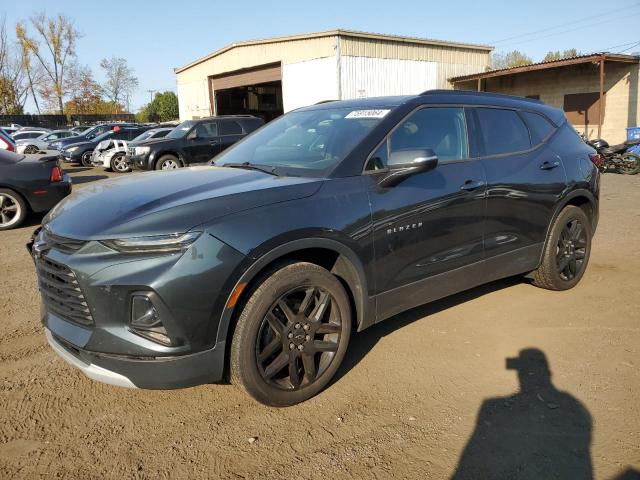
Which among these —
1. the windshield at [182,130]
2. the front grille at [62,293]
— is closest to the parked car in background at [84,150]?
the windshield at [182,130]

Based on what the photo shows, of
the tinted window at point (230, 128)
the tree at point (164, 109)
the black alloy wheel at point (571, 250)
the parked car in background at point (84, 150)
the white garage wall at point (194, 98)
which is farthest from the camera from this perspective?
the tree at point (164, 109)

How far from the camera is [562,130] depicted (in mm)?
4777

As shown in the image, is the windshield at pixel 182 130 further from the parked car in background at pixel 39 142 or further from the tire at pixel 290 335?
the tire at pixel 290 335

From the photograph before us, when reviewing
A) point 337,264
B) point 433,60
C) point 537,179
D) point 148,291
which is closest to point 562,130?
point 537,179

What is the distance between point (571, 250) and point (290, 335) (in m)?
3.23

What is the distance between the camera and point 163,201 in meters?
2.77

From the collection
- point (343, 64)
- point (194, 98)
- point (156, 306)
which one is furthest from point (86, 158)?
point (156, 306)

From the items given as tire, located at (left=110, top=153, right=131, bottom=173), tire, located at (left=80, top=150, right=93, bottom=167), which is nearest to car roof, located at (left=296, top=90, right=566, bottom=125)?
tire, located at (left=110, top=153, right=131, bottom=173)

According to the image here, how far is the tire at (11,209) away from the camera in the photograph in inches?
314

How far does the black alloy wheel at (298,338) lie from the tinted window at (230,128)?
12487 mm

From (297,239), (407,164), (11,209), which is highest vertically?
(407,164)

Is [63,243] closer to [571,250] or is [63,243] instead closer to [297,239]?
[297,239]

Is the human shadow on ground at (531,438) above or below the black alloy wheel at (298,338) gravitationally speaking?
below

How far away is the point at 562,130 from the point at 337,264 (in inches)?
118
